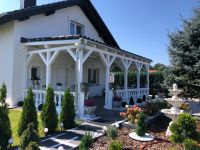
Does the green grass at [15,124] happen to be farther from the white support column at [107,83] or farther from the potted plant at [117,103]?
the potted plant at [117,103]

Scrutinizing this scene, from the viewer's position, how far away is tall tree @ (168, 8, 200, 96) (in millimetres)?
11508

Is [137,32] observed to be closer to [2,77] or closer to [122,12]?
[122,12]

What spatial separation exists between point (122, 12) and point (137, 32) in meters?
2.77

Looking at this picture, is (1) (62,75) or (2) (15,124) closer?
(2) (15,124)

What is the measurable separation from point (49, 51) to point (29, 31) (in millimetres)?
2743

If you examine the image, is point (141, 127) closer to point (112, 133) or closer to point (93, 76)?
point (112, 133)

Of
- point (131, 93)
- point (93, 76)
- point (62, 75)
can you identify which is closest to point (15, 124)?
point (62, 75)

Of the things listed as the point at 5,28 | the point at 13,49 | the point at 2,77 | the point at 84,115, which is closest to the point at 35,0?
the point at 5,28

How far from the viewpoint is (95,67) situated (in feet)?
66.4

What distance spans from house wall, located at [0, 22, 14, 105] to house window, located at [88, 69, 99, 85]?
7.96 metres

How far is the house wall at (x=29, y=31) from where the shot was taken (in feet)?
41.3

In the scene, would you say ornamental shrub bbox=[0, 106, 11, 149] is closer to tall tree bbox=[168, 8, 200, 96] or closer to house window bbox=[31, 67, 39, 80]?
house window bbox=[31, 67, 39, 80]

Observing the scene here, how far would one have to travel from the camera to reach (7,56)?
1277 centimetres

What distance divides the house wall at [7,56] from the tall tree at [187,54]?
834cm
